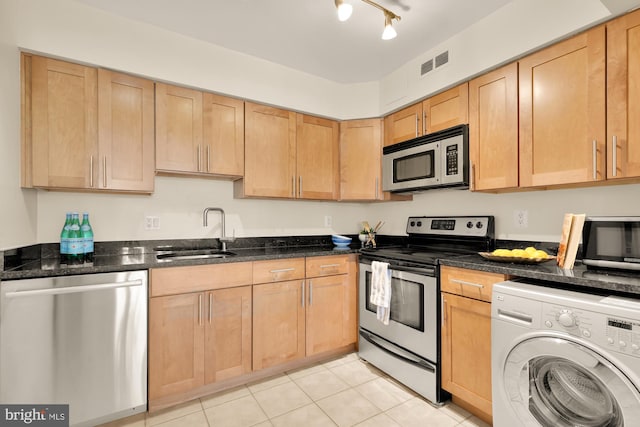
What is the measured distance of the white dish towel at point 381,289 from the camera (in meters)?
2.27

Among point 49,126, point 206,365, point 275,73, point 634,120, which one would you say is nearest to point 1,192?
point 49,126

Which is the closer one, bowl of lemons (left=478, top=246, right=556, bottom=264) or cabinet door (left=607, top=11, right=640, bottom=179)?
cabinet door (left=607, top=11, right=640, bottom=179)

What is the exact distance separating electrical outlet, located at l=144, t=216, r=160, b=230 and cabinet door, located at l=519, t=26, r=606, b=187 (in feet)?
8.45

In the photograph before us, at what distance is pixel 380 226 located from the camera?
333 cm

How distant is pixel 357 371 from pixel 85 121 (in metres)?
2.61

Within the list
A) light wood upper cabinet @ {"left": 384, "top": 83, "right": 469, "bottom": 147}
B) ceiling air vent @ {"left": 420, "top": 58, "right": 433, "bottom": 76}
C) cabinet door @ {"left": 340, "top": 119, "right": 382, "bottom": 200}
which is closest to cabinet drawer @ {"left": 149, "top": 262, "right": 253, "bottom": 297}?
cabinet door @ {"left": 340, "top": 119, "right": 382, "bottom": 200}

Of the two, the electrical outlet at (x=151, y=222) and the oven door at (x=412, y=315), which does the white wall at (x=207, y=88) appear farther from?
the oven door at (x=412, y=315)

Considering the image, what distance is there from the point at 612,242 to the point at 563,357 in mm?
657

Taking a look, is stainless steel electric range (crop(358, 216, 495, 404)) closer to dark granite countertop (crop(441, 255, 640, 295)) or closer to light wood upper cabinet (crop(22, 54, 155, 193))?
dark granite countertop (crop(441, 255, 640, 295))

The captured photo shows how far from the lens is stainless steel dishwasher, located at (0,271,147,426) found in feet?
5.14

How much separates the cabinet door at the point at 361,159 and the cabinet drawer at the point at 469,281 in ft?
3.74

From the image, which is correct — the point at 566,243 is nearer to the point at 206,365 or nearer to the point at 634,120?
the point at 634,120

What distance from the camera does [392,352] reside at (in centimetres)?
227

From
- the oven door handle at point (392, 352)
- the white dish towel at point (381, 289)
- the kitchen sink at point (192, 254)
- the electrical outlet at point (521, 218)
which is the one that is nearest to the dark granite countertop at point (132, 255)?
the kitchen sink at point (192, 254)
